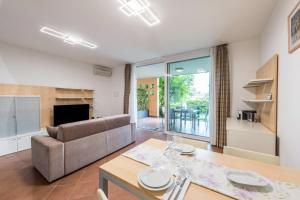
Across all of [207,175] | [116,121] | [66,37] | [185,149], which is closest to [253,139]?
[185,149]

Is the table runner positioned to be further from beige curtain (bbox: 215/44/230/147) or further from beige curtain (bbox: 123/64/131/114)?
beige curtain (bbox: 123/64/131/114)

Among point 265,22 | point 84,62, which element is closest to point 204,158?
point 265,22

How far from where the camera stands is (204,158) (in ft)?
3.87

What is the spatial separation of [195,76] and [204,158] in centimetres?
337

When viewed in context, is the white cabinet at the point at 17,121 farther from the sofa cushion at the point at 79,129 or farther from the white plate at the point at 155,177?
the white plate at the point at 155,177

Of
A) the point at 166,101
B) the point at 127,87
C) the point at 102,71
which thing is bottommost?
the point at 166,101

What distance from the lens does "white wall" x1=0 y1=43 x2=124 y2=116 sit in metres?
3.29

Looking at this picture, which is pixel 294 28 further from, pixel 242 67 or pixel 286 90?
pixel 242 67

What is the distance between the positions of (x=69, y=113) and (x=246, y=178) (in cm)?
458

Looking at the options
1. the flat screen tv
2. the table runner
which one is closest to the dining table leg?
the table runner

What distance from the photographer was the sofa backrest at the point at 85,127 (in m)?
2.08

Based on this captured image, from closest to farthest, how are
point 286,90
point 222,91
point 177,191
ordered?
point 177,191, point 286,90, point 222,91

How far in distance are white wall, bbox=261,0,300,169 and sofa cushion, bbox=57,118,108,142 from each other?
9.14ft

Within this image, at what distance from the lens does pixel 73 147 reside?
2160 mm
